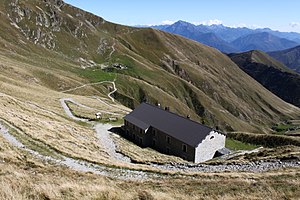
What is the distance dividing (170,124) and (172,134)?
385 centimetres

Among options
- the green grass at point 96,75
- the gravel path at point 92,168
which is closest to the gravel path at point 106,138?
the gravel path at point 92,168

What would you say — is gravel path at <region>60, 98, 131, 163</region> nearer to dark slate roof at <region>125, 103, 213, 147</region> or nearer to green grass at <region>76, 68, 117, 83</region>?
dark slate roof at <region>125, 103, 213, 147</region>

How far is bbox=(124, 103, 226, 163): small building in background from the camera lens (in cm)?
6644

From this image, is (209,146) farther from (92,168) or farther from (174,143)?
(92,168)

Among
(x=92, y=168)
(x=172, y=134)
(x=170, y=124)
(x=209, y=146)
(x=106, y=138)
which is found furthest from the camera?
(x=170, y=124)

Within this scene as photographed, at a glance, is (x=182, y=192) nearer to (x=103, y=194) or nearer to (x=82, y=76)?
(x=103, y=194)

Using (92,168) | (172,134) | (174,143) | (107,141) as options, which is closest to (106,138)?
(107,141)

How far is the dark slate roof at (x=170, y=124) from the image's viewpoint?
67.1 meters

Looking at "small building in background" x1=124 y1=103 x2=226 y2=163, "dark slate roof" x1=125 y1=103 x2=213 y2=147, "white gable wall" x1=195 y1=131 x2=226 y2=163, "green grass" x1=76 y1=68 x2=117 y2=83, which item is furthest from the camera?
"green grass" x1=76 y1=68 x2=117 y2=83

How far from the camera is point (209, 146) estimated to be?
67.8 metres

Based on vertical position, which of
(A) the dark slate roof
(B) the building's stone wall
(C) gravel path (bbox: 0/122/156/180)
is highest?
(C) gravel path (bbox: 0/122/156/180)

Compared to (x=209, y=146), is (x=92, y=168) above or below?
above

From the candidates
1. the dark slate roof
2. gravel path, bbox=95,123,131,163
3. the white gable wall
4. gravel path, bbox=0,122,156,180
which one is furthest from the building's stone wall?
gravel path, bbox=0,122,156,180

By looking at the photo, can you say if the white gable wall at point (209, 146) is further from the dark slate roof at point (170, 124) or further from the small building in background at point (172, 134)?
the dark slate roof at point (170, 124)
